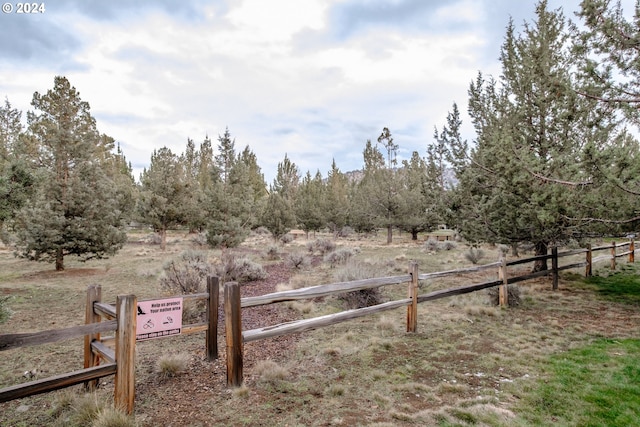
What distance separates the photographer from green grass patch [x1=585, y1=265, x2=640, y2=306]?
32.4ft

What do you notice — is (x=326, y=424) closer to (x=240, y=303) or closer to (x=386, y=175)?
(x=240, y=303)

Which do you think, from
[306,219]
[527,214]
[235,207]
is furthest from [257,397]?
[306,219]

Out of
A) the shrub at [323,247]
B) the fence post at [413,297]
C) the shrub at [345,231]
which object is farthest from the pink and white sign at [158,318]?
the shrub at [345,231]

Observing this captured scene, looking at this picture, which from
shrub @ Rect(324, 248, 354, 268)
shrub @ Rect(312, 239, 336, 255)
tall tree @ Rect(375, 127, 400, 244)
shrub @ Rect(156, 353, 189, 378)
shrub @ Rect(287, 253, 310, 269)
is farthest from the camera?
tall tree @ Rect(375, 127, 400, 244)

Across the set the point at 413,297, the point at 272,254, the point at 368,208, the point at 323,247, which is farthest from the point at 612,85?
the point at 368,208

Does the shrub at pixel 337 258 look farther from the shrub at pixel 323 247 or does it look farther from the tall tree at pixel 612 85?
the tall tree at pixel 612 85

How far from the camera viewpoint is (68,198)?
46.3ft

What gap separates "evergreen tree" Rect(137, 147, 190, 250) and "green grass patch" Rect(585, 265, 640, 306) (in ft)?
76.6

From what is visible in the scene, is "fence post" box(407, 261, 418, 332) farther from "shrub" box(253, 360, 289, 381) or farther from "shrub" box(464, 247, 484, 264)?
"shrub" box(464, 247, 484, 264)

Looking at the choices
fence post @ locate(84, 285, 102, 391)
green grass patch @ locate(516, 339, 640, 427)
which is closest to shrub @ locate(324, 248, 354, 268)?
green grass patch @ locate(516, 339, 640, 427)

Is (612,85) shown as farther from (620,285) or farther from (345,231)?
(345,231)

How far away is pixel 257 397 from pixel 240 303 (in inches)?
44.9

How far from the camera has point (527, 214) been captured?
→ 9648 mm

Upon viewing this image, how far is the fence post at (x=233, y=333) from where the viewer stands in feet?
14.4
